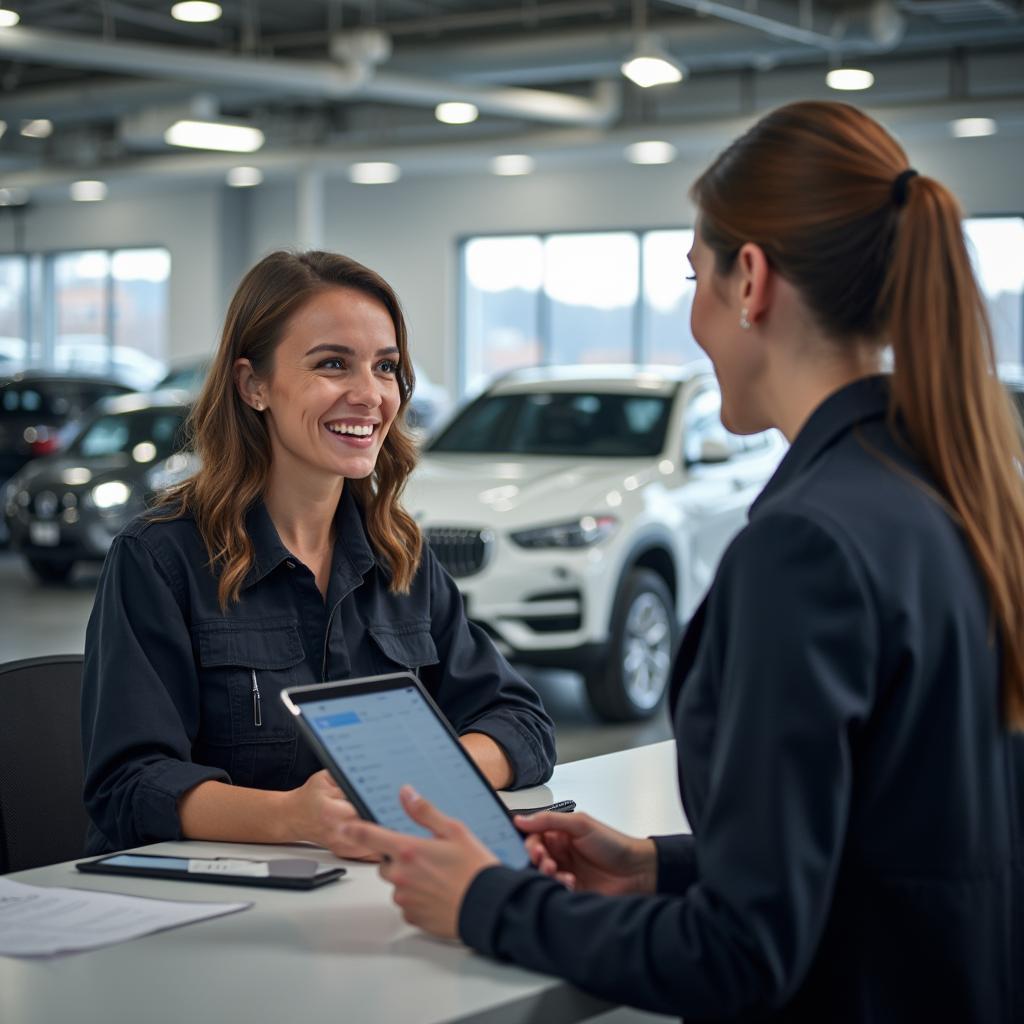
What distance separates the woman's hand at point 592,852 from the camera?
1.79m

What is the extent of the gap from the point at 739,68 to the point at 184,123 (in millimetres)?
5971

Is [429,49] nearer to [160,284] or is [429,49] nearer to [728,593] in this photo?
[160,284]

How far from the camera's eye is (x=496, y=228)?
2033cm

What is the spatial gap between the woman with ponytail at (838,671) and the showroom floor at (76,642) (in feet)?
13.9

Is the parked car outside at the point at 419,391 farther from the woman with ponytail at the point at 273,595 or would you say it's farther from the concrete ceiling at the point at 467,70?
the woman with ponytail at the point at 273,595

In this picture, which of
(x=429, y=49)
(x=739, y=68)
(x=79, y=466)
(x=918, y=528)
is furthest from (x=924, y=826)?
(x=739, y=68)

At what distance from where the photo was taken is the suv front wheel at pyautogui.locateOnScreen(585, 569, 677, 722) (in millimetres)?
6922

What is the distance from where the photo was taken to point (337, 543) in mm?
2625

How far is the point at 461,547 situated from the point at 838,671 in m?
5.42

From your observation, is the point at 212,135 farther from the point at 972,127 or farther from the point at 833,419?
the point at 833,419

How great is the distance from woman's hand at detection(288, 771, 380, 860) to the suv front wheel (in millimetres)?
4799

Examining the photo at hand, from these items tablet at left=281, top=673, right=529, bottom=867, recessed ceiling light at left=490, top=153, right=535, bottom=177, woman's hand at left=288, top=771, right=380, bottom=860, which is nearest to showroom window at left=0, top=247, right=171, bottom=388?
recessed ceiling light at left=490, top=153, right=535, bottom=177

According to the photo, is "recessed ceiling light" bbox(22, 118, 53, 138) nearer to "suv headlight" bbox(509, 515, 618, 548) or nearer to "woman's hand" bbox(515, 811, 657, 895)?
"suv headlight" bbox(509, 515, 618, 548)

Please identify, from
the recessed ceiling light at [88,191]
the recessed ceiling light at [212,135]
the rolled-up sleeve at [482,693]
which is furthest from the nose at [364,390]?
the recessed ceiling light at [88,191]
